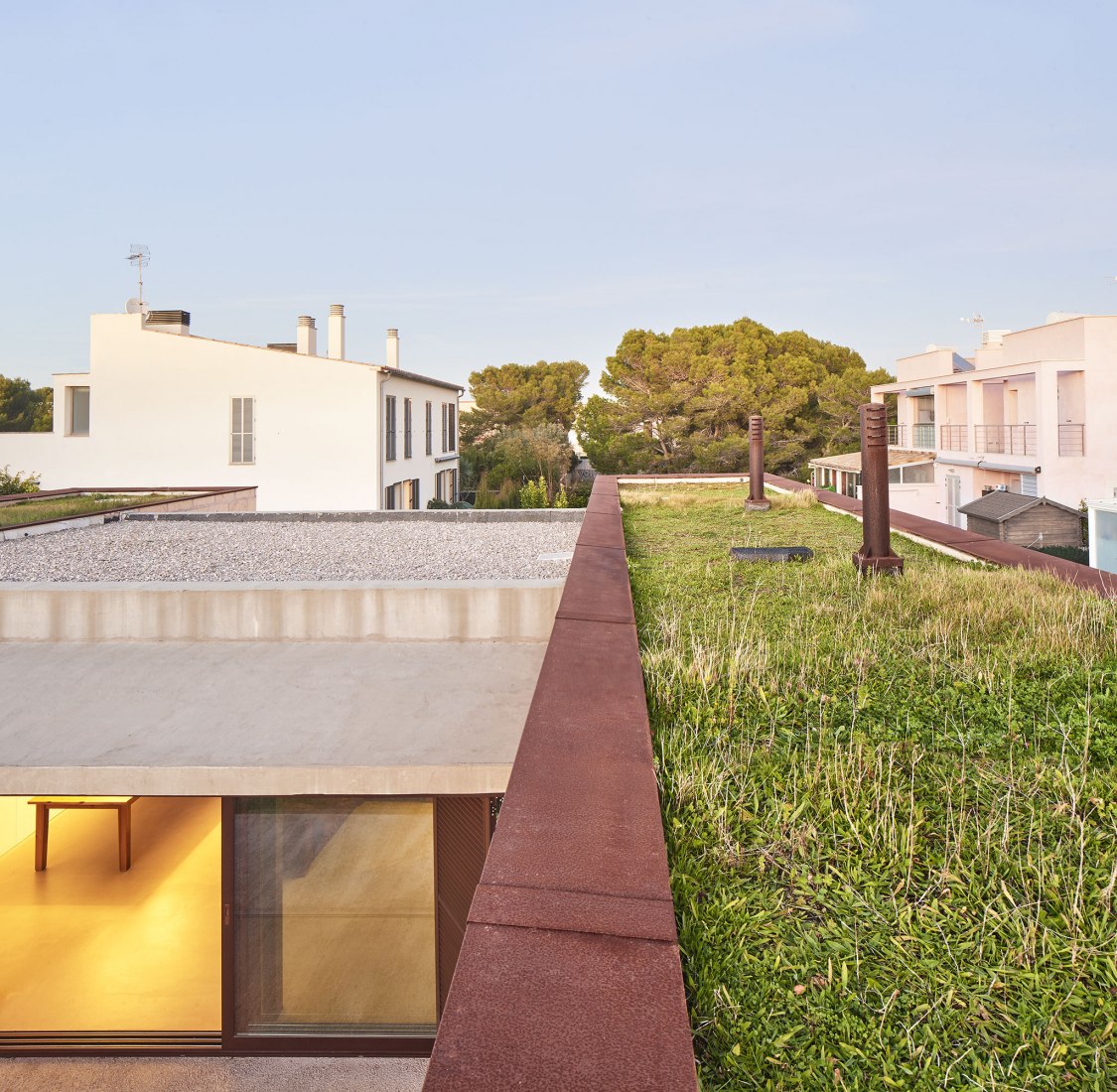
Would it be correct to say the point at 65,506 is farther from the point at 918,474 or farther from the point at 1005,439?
the point at 918,474

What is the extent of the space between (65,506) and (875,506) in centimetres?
1130

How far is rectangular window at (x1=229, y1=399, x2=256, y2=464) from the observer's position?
19.6m

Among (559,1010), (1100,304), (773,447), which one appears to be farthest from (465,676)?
(1100,304)

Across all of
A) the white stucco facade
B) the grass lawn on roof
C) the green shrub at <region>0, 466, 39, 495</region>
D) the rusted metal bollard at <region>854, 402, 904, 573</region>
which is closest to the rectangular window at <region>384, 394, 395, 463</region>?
the green shrub at <region>0, 466, 39, 495</region>

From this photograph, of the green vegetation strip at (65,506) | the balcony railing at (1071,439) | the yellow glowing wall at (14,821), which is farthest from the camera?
the balcony railing at (1071,439)

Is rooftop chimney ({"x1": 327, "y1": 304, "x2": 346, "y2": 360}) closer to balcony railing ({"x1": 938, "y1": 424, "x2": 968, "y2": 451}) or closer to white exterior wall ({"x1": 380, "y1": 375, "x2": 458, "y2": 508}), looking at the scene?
white exterior wall ({"x1": 380, "y1": 375, "x2": 458, "y2": 508})

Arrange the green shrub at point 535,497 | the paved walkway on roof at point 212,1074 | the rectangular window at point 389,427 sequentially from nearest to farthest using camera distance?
the paved walkway on roof at point 212,1074
the rectangular window at point 389,427
the green shrub at point 535,497

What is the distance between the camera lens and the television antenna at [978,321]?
29869 mm

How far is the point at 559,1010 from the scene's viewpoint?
4.36 ft

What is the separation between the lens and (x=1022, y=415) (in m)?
25.7

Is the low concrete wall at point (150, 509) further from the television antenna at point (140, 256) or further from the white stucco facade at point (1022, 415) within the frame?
the white stucco facade at point (1022, 415)

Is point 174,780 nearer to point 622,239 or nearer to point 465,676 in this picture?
point 465,676

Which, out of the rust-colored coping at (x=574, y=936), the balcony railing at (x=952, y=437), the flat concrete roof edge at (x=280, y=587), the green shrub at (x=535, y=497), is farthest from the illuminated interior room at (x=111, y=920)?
the balcony railing at (x=952, y=437)

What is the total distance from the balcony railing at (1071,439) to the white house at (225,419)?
58.5ft
